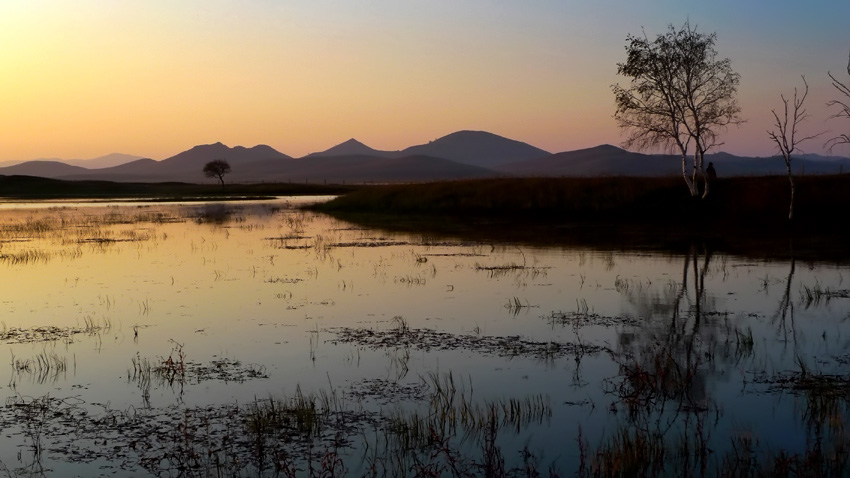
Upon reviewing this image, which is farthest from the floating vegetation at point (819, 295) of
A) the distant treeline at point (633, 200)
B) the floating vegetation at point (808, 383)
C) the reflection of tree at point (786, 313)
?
the distant treeline at point (633, 200)

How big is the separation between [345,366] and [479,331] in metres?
3.99

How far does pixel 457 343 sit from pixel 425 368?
211 cm

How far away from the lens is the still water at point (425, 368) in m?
10.1

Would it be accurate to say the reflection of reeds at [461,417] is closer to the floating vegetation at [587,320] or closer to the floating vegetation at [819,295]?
the floating vegetation at [587,320]

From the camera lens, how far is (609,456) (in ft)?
30.7

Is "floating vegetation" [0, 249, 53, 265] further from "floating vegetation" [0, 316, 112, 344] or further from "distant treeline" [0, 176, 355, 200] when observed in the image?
"distant treeline" [0, 176, 355, 200]

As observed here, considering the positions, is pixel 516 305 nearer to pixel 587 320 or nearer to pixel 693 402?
pixel 587 320

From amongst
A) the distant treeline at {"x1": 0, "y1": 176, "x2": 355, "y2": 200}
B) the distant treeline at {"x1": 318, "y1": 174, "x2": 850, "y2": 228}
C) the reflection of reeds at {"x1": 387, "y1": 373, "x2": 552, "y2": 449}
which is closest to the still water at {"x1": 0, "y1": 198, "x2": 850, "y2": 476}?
the reflection of reeds at {"x1": 387, "y1": 373, "x2": 552, "y2": 449}

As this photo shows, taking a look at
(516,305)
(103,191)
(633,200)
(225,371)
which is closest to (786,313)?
(516,305)

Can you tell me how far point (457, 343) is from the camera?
1641 cm

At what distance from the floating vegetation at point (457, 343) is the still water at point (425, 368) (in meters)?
0.09

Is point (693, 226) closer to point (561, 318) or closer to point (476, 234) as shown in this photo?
point (476, 234)

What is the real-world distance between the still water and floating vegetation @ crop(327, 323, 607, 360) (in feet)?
0.29

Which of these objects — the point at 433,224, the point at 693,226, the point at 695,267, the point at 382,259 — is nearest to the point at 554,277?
the point at 695,267
